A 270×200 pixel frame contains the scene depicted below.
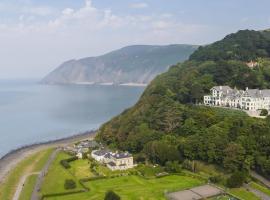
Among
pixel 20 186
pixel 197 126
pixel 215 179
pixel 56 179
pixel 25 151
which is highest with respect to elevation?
pixel 197 126

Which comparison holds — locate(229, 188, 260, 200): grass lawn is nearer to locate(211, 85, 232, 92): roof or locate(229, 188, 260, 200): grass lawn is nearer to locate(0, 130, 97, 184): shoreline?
locate(211, 85, 232, 92): roof

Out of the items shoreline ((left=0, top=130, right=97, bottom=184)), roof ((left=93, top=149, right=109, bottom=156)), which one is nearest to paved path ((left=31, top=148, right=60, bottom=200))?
shoreline ((left=0, top=130, right=97, bottom=184))

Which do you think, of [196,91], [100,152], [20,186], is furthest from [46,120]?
[20,186]

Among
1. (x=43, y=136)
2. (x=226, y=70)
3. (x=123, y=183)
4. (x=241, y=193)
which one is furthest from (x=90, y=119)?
(x=241, y=193)

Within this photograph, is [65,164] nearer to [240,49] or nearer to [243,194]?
[243,194]

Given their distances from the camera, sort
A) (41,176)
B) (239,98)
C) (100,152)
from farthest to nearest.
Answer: (239,98) < (100,152) < (41,176)
